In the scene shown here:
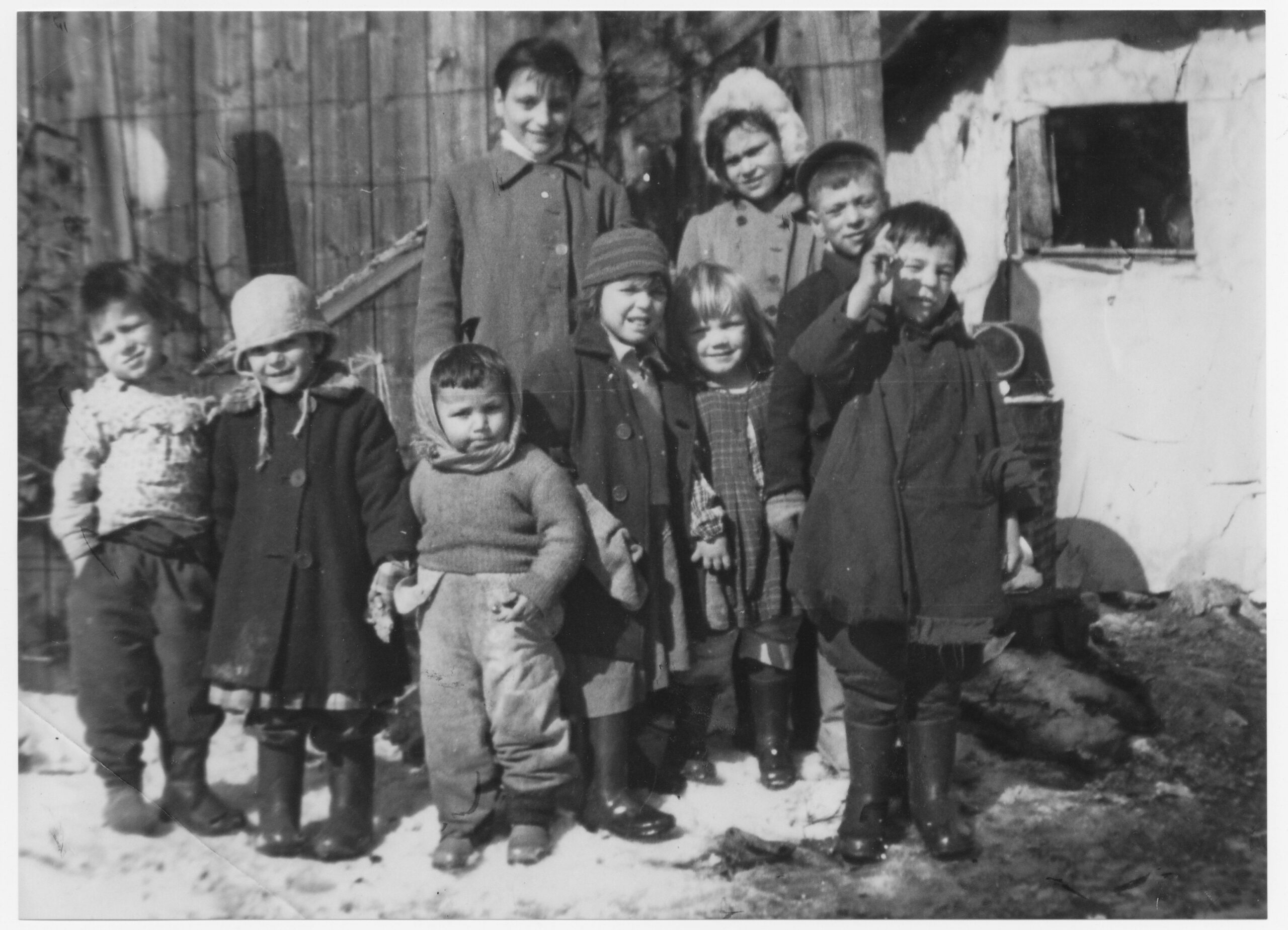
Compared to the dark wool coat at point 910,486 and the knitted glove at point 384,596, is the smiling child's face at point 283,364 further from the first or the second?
the dark wool coat at point 910,486

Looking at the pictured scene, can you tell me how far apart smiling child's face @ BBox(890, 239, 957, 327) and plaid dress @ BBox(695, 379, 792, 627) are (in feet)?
1.37

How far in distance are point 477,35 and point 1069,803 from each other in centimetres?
268

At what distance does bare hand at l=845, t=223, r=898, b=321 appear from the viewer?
296cm

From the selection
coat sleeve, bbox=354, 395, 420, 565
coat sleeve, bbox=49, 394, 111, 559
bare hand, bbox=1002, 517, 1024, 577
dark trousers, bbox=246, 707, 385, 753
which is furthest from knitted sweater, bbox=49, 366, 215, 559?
bare hand, bbox=1002, 517, 1024, 577

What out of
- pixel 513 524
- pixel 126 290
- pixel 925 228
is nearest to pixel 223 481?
pixel 126 290

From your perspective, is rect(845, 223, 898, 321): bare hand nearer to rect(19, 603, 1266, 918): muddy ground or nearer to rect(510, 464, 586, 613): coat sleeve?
rect(510, 464, 586, 613): coat sleeve

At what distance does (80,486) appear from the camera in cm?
312

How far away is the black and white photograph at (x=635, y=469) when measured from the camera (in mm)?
3037

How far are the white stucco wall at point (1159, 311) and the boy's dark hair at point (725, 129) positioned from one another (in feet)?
1.26

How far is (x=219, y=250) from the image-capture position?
130 inches

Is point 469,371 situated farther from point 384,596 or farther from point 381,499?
point 384,596

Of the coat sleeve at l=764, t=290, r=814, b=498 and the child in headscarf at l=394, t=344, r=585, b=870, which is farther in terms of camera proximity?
the coat sleeve at l=764, t=290, r=814, b=498

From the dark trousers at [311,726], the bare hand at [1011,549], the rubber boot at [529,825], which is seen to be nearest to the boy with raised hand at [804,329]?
the bare hand at [1011,549]

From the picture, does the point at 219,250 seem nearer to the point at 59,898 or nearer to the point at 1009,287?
the point at 59,898
